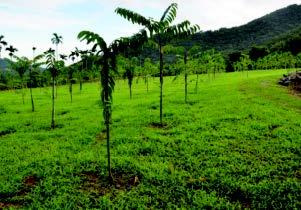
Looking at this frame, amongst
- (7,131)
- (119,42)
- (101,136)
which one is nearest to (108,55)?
(119,42)

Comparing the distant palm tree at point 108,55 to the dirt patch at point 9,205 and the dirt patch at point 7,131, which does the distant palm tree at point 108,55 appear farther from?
the dirt patch at point 7,131

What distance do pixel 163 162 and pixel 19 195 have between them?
6.72 m

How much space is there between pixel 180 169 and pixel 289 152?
5.72 meters

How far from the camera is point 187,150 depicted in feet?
59.9

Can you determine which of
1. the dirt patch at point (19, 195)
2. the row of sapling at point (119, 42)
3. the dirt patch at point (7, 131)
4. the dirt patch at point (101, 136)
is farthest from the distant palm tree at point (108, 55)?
the dirt patch at point (7, 131)

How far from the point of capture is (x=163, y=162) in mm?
16938

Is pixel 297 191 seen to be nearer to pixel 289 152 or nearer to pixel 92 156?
pixel 289 152

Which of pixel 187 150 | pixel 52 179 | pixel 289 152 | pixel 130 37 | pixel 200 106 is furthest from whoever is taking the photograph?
pixel 200 106

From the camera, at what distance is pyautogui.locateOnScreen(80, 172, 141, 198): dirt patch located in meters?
14.1

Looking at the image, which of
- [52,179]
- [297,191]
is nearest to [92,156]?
[52,179]

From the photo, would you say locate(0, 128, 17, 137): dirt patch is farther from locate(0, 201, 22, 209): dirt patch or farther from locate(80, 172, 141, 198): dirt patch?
locate(0, 201, 22, 209): dirt patch

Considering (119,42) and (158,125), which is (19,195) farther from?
(158,125)

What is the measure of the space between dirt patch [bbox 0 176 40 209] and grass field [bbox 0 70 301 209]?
4cm

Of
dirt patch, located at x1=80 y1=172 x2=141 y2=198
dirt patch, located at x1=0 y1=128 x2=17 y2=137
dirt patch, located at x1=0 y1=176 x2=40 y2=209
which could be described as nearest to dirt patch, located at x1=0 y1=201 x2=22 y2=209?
dirt patch, located at x1=0 y1=176 x2=40 y2=209
